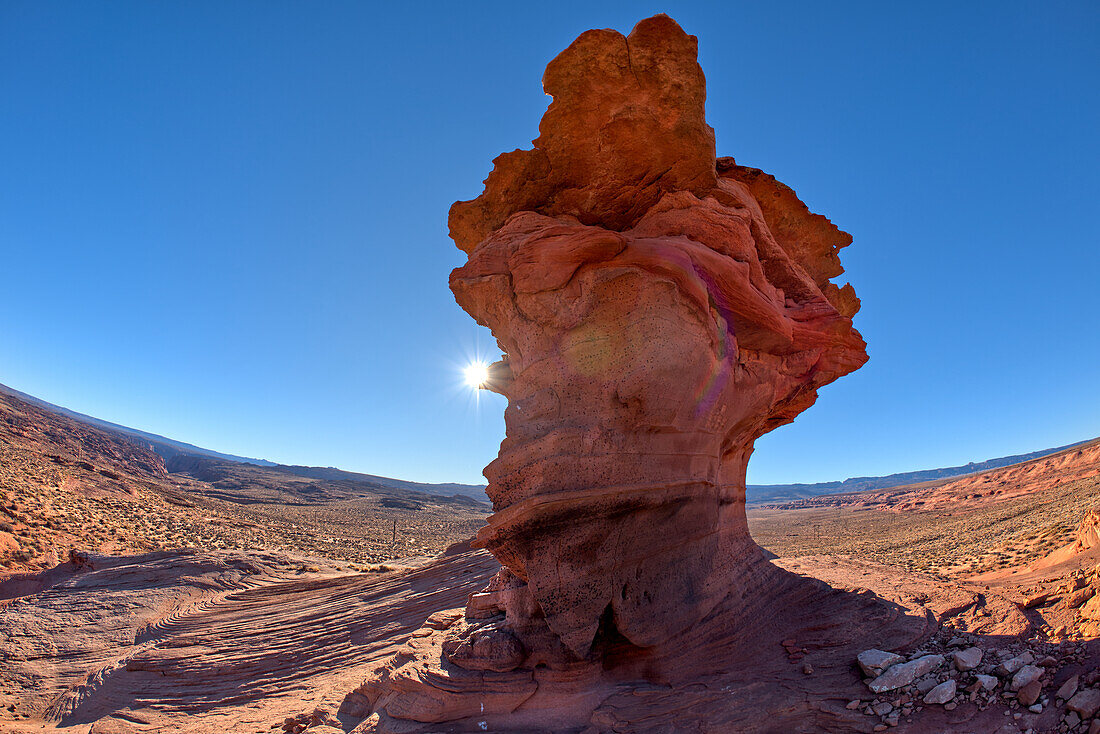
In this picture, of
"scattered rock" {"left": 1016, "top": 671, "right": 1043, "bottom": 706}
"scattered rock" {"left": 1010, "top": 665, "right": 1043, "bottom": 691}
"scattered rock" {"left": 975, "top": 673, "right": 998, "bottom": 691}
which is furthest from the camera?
"scattered rock" {"left": 975, "top": 673, "right": 998, "bottom": 691}

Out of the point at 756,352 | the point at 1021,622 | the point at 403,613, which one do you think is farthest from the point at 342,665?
the point at 1021,622

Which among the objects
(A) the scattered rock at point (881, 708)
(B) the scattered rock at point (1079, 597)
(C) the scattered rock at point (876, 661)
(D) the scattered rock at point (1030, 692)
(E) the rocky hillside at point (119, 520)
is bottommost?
(E) the rocky hillside at point (119, 520)

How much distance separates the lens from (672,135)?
6270mm

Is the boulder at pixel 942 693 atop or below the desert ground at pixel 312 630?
atop

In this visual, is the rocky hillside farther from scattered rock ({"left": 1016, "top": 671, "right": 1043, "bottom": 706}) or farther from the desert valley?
scattered rock ({"left": 1016, "top": 671, "right": 1043, "bottom": 706})

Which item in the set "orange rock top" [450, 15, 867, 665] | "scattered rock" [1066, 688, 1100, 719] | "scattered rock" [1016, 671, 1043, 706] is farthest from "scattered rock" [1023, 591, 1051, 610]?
"orange rock top" [450, 15, 867, 665]

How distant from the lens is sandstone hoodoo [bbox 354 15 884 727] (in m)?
5.67

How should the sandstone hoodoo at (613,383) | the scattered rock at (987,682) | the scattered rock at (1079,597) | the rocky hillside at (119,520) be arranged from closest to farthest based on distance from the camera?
1. the scattered rock at (987,682)
2. the scattered rock at (1079,597)
3. the sandstone hoodoo at (613,383)
4. the rocky hillside at (119,520)

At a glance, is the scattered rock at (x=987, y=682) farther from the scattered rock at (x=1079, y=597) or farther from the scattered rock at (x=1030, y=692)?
the scattered rock at (x=1079, y=597)

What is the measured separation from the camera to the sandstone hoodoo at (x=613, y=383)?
5.67 meters

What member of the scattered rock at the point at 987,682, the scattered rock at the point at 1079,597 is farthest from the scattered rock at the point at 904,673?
the scattered rock at the point at 1079,597

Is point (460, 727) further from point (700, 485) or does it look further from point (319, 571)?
point (319, 571)

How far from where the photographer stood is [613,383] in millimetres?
5941

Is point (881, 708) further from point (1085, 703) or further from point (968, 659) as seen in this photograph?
point (1085, 703)
